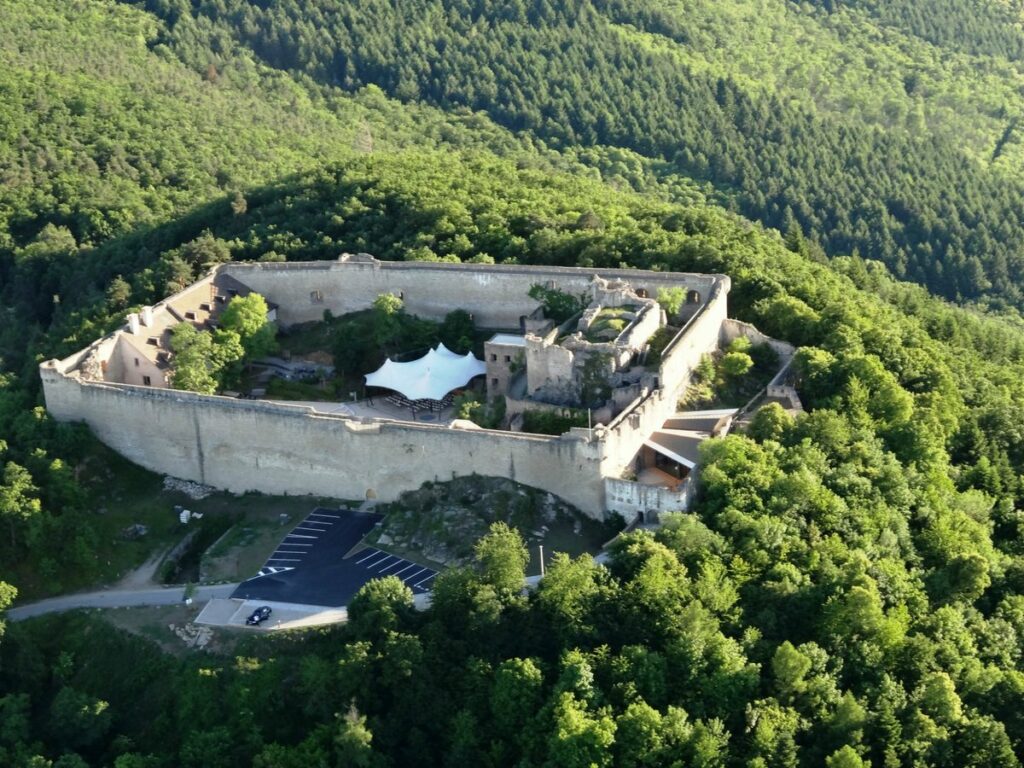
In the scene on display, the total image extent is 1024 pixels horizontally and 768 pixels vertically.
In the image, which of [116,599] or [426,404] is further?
[426,404]

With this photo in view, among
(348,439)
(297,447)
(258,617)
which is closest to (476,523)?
(348,439)

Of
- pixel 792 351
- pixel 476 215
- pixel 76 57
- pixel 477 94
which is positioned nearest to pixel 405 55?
pixel 477 94

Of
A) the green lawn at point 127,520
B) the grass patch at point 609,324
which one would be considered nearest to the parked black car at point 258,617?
the green lawn at point 127,520

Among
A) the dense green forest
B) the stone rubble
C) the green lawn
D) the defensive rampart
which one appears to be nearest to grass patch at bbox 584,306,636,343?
the defensive rampart

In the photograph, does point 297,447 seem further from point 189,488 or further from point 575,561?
point 575,561

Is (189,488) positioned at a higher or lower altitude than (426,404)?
lower

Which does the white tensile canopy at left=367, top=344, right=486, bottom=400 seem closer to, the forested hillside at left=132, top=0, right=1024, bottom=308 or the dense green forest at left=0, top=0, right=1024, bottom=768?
the dense green forest at left=0, top=0, right=1024, bottom=768

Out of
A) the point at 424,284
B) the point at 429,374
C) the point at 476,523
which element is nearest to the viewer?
the point at 476,523
